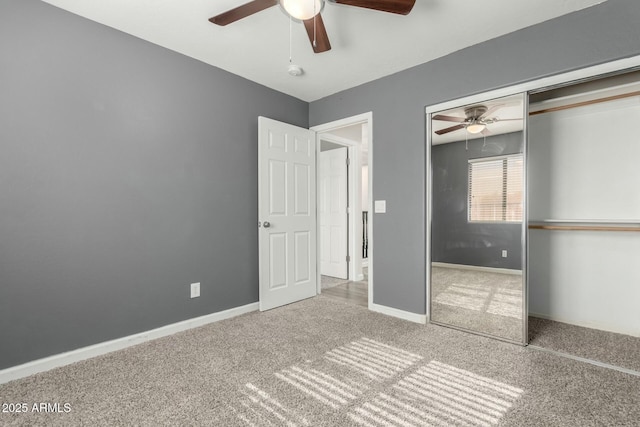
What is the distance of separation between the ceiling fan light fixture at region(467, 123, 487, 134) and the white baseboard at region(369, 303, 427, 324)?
1.80 metres

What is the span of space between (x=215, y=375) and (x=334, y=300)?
1.91 m

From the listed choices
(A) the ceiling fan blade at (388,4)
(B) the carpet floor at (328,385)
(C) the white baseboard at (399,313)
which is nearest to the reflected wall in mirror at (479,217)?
(C) the white baseboard at (399,313)

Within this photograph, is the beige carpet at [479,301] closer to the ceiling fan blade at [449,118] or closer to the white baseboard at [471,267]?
the white baseboard at [471,267]

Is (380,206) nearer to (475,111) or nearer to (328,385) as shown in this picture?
(475,111)

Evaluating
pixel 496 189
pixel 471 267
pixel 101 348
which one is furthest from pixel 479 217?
pixel 101 348

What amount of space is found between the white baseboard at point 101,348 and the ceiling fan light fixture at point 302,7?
102 inches

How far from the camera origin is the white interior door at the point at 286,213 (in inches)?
128

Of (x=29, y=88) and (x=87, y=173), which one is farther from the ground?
(x=29, y=88)

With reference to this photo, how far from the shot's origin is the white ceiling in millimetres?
2102

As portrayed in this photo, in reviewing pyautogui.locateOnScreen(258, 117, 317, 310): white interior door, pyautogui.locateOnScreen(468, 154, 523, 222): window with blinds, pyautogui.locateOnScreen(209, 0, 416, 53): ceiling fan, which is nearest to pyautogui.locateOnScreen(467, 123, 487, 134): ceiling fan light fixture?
pyautogui.locateOnScreen(468, 154, 523, 222): window with blinds

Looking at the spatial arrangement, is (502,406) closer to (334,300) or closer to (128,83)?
(334,300)

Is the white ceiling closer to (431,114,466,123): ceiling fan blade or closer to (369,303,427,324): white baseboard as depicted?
(431,114,466,123): ceiling fan blade

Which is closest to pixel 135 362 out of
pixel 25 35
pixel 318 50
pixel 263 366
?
pixel 263 366

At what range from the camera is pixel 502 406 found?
1640 millimetres
